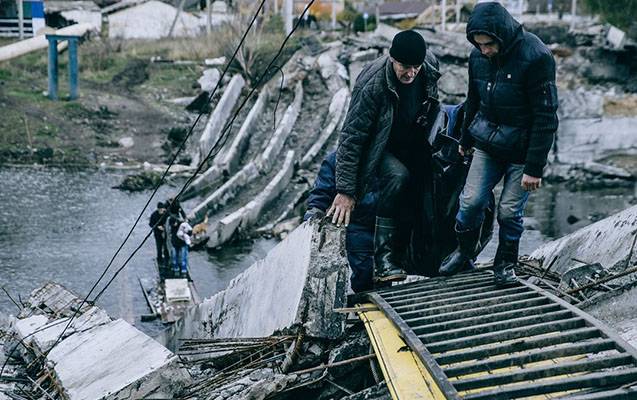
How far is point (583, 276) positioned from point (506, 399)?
7.54ft

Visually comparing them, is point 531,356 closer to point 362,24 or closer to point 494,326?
point 494,326

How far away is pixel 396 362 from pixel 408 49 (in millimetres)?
1975

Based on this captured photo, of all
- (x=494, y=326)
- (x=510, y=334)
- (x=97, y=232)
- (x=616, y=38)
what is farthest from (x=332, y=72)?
(x=510, y=334)

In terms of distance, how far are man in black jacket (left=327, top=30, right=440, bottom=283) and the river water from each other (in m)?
6.25

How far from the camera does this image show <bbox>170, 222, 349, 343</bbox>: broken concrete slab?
Result: 447 centimetres

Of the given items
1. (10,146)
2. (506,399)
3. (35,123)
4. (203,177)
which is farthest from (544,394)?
(35,123)

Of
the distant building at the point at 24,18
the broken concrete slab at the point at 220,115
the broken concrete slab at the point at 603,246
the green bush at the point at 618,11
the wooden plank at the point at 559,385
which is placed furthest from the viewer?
the distant building at the point at 24,18

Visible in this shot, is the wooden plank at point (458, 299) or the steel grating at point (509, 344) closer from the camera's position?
the steel grating at point (509, 344)

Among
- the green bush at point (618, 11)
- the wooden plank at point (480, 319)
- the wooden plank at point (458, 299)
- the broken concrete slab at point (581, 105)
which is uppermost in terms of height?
the green bush at point (618, 11)

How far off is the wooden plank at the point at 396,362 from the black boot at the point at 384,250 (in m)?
1.00

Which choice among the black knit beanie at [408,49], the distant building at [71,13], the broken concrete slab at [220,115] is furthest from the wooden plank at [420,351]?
the distant building at [71,13]

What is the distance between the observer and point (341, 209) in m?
5.11

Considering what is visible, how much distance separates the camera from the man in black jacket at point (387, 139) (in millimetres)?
5051

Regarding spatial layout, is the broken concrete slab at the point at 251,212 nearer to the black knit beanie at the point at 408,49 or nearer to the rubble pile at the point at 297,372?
the rubble pile at the point at 297,372
